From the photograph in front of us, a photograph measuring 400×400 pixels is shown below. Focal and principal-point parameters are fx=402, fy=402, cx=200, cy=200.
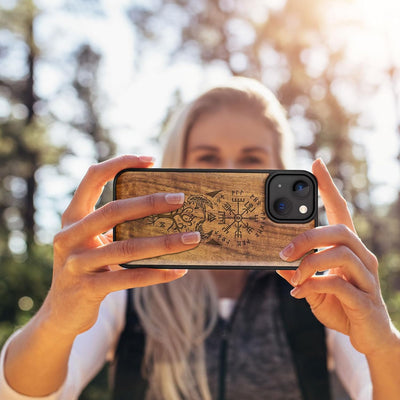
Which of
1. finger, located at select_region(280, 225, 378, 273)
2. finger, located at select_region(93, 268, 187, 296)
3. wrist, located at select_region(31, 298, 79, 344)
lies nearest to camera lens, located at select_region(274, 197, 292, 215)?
finger, located at select_region(280, 225, 378, 273)

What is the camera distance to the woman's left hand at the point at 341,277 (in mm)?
1285

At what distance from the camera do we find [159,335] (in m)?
2.30

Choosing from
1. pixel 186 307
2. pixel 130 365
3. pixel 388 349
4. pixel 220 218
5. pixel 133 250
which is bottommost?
pixel 130 365

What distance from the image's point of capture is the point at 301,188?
4.73 feet

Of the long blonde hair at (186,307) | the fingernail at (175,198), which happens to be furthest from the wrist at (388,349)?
the long blonde hair at (186,307)

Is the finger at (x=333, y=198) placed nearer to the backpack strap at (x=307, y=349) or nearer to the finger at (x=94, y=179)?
the finger at (x=94, y=179)

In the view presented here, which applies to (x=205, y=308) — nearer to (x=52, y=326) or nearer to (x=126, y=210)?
(x=52, y=326)

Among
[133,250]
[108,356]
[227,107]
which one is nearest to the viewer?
[133,250]

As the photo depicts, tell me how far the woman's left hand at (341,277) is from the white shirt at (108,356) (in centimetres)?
54

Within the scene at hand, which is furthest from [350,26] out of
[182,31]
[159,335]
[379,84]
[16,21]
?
[159,335]

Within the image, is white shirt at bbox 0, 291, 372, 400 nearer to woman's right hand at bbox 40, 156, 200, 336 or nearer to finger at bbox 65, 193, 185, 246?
woman's right hand at bbox 40, 156, 200, 336

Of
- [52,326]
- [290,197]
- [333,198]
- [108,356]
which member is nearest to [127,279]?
[52,326]

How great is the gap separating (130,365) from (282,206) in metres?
1.39

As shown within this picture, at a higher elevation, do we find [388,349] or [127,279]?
[127,279]
